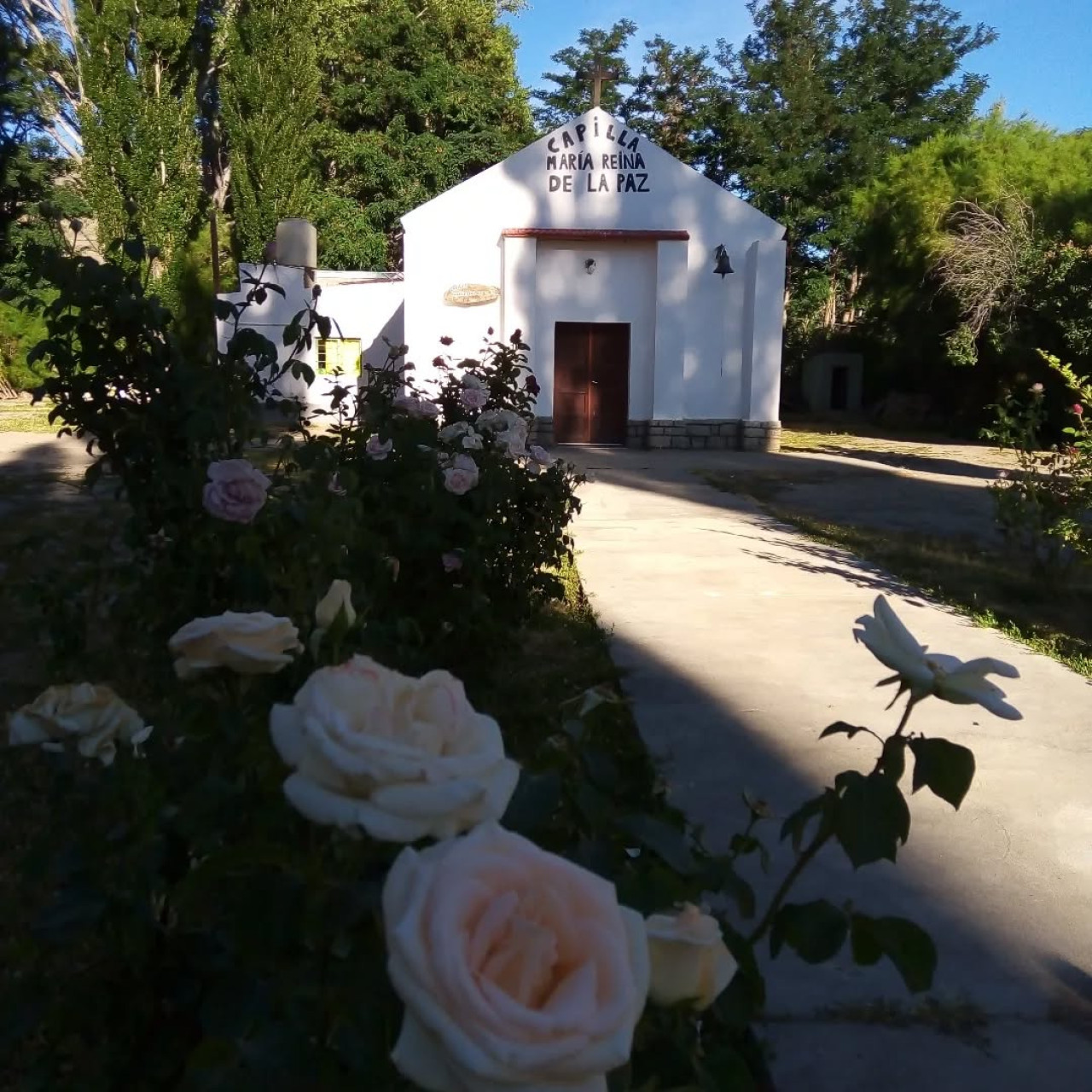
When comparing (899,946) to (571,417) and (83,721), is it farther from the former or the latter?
(571,417)

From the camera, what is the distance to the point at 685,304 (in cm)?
1814

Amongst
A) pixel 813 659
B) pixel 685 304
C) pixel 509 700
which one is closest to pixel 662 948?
pixel 509 700

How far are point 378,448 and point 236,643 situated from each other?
2589 millimetres

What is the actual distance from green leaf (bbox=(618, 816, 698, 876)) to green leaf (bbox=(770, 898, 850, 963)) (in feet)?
0.48

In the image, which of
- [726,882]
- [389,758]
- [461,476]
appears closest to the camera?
[389,758]

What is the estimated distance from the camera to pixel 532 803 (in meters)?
1.19

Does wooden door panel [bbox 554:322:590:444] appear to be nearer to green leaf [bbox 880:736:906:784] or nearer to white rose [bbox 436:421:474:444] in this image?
white rose [bbox 436:421:474:444]

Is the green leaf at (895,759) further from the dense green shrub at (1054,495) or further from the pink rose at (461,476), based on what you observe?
the dense green shrub at (1054,495)

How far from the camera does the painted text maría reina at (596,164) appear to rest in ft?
57.6

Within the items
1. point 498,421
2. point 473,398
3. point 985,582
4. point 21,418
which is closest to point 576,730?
point 498,421

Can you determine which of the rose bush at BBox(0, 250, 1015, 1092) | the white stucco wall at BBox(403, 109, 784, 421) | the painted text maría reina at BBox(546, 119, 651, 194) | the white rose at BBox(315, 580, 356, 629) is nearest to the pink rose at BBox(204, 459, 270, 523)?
the rose bush at BBox(0, 250, 1015, 1092)

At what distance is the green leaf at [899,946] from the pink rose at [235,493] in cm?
148

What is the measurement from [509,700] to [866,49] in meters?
36.9

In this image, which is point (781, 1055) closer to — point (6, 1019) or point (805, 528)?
point (6, 1019)
